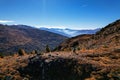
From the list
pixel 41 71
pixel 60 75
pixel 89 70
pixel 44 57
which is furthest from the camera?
pixel 44 57

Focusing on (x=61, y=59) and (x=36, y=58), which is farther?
(x=36, y=58)

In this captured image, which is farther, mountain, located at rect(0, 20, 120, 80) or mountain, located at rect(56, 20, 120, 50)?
mountain, located at rect(56, 20, 120, 50)

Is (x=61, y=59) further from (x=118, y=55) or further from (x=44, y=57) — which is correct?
(x=118, y=55)

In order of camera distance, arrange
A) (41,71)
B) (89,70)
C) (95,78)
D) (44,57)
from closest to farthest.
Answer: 1. (95,78)
2. (89,70)
3. (41,71)
4. (44,57)

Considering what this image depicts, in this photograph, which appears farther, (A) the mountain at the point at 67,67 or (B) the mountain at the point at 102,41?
(B) the mountain at the point at 102,41

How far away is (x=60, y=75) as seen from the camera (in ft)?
90.5

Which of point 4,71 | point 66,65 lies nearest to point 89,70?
point 66,65

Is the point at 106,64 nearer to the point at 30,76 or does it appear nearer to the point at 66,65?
the point at 66,65

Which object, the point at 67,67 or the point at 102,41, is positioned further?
the point at 102,41

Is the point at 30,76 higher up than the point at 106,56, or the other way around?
the point at 106,56

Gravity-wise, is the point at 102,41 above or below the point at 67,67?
above

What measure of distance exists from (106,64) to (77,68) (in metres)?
3.90

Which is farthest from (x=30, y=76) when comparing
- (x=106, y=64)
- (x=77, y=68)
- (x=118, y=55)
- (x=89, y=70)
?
(x=118, y=55)

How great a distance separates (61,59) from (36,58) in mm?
5104
